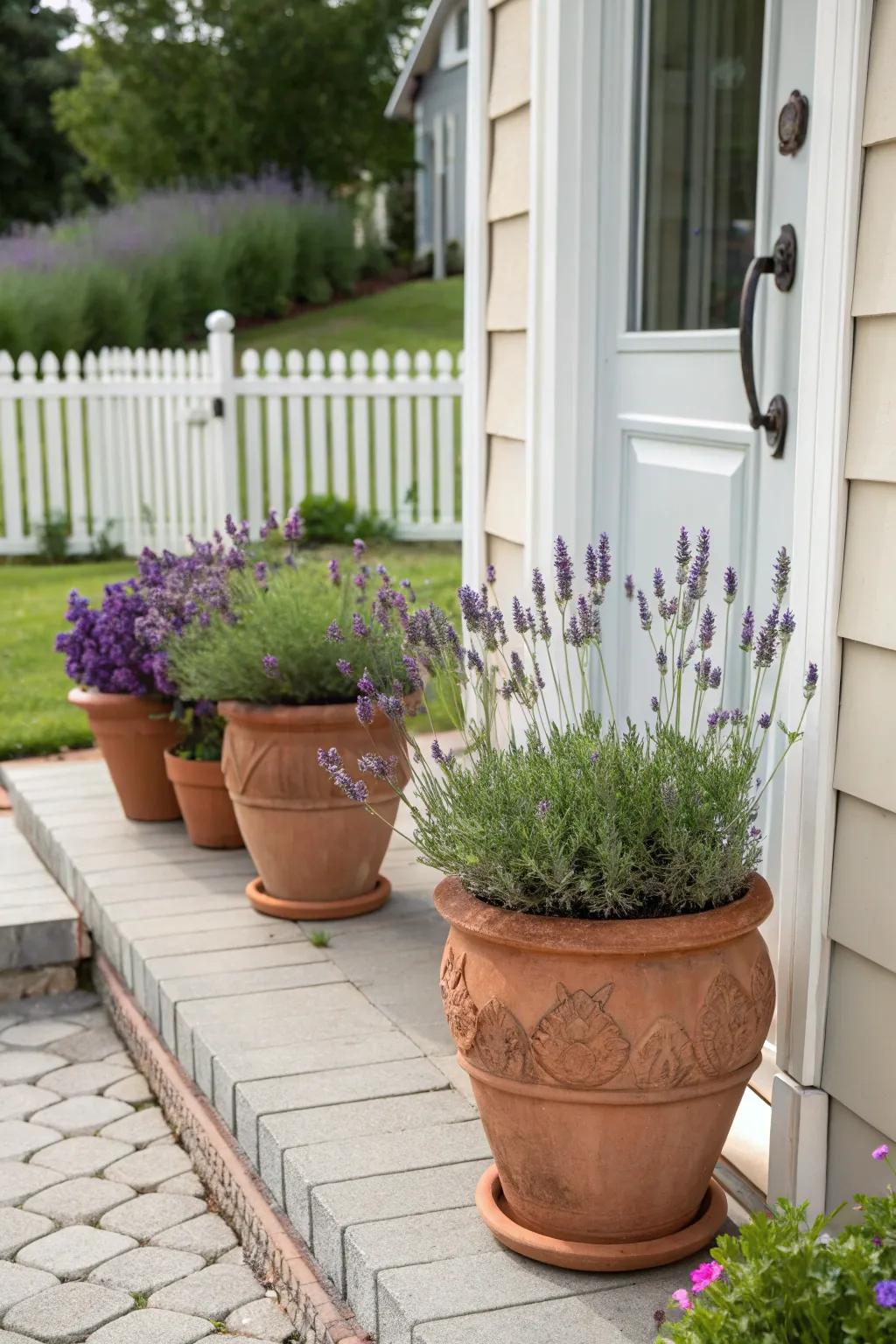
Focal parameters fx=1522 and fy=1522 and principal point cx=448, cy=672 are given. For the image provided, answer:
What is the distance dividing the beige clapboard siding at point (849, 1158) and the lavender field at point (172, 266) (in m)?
10.9

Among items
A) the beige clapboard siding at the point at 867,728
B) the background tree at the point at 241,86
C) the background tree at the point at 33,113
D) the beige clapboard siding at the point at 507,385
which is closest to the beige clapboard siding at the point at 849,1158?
the beige clapboard siding at the point at 867,728

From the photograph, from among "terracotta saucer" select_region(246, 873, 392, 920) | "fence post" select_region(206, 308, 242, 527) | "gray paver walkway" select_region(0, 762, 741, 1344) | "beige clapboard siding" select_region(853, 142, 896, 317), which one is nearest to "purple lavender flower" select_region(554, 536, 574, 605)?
"beige clapboard siding" select_region(853, 142, 896, 317)

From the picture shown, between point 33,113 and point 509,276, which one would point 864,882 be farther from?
point 33,113

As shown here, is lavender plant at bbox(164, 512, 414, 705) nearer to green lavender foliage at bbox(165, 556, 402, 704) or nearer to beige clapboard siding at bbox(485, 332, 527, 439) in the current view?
green lavender foliage at bbox(165, 556, 402, 704)

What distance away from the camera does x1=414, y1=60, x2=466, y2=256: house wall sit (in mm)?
19828

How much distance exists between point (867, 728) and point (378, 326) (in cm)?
1415

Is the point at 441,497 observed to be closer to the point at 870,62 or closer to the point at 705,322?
the point at 705,322

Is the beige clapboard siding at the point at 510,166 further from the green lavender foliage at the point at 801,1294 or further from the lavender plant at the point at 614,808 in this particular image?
the green lavender foliage at the point at 801,1294

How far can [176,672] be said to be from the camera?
12.6 feet

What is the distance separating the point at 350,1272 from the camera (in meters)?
2.20

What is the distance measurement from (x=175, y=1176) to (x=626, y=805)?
137cm

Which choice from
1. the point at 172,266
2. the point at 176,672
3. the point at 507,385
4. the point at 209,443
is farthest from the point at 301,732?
the point at 172,266

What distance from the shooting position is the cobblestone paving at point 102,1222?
239cm

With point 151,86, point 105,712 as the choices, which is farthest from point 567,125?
point 151,86
